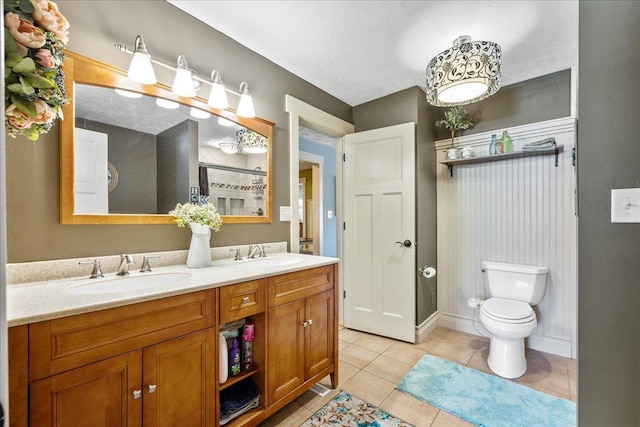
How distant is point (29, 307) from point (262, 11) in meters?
1.78

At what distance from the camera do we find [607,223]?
933mm

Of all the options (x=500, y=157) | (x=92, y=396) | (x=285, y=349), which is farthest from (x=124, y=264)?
(x=500, y=157)

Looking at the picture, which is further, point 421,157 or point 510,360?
point 421,157

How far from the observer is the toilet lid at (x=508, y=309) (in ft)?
6.41

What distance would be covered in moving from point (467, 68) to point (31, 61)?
1.98 metres

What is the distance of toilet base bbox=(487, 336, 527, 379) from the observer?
1984 millimetres

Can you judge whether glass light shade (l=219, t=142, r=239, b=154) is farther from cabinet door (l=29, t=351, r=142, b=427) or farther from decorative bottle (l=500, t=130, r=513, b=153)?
decorative bottle (l=500, t=130, r=513, b=153)

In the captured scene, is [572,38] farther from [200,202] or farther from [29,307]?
[29,307]

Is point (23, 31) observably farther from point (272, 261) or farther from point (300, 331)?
point (300, 331)

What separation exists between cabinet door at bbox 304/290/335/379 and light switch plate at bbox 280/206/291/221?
0.71 m

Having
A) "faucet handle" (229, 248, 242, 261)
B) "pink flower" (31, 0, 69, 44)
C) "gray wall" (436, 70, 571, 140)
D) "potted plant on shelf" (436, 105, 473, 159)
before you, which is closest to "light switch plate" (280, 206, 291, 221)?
"faucet handle" (229, 248, 242, 261)

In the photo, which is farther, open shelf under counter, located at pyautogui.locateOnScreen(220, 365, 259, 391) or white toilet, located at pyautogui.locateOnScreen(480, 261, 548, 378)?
white toilet, located at pyautogui.locateOnScreen(480, 261, 548, 378)

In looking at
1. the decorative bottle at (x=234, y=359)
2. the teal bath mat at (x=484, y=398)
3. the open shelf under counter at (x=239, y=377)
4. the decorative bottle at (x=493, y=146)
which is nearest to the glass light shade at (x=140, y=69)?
the decorative bottle at (x=234, y=359)

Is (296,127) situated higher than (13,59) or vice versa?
(296,127)
